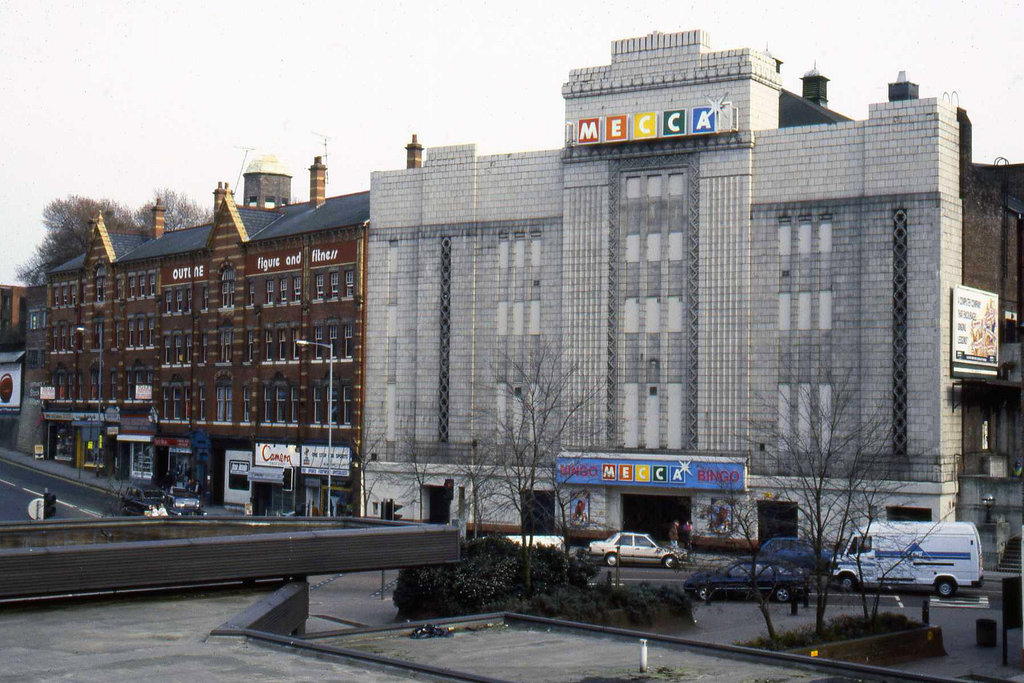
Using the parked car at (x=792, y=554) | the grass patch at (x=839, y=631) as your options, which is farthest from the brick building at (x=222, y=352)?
the grass patch at (x=839, y=631)

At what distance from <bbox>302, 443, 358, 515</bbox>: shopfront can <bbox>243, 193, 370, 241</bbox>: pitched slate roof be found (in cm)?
1269

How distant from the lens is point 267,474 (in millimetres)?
75812

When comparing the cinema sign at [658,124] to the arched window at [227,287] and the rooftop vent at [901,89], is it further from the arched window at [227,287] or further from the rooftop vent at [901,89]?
the arched window at [227,287]

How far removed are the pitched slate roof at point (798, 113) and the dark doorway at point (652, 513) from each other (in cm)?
2149

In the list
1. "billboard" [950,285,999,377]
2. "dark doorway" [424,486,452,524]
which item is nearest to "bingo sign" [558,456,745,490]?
"dark doorway" [424,486,452,524]

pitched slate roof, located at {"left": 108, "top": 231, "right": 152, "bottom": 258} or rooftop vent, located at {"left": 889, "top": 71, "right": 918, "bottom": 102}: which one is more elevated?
rooftop vent, located at {"left": 889, "top": 71, "right": 918, "bottom": 102}

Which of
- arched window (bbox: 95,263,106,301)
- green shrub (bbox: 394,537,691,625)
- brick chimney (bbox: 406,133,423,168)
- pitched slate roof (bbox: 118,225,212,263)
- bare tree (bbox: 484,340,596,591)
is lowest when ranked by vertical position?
green shrub (bbox: 394,537,691,625)

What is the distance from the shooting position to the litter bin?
1465 inches

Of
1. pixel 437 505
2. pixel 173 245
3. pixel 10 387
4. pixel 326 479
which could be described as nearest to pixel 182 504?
pixel 326 479

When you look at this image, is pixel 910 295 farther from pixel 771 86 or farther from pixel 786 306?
pixel 771 86

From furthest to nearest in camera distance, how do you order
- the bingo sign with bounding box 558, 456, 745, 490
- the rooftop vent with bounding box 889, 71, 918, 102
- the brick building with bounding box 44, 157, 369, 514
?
the brick building with bounding box 44, 157, 369, 514 < the rooftop vent with bounding box 889, 71, 918, 102 < the bingo sign with bounding box 558, 456, 745, 490

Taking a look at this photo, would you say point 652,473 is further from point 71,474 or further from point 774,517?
point 71,474

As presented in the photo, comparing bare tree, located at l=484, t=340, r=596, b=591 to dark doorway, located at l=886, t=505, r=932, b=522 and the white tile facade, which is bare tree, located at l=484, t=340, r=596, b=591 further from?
dark doorway, located at l=886, t=505, r=932, b=522

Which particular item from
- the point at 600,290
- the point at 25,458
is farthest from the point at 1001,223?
the point at 25,458
